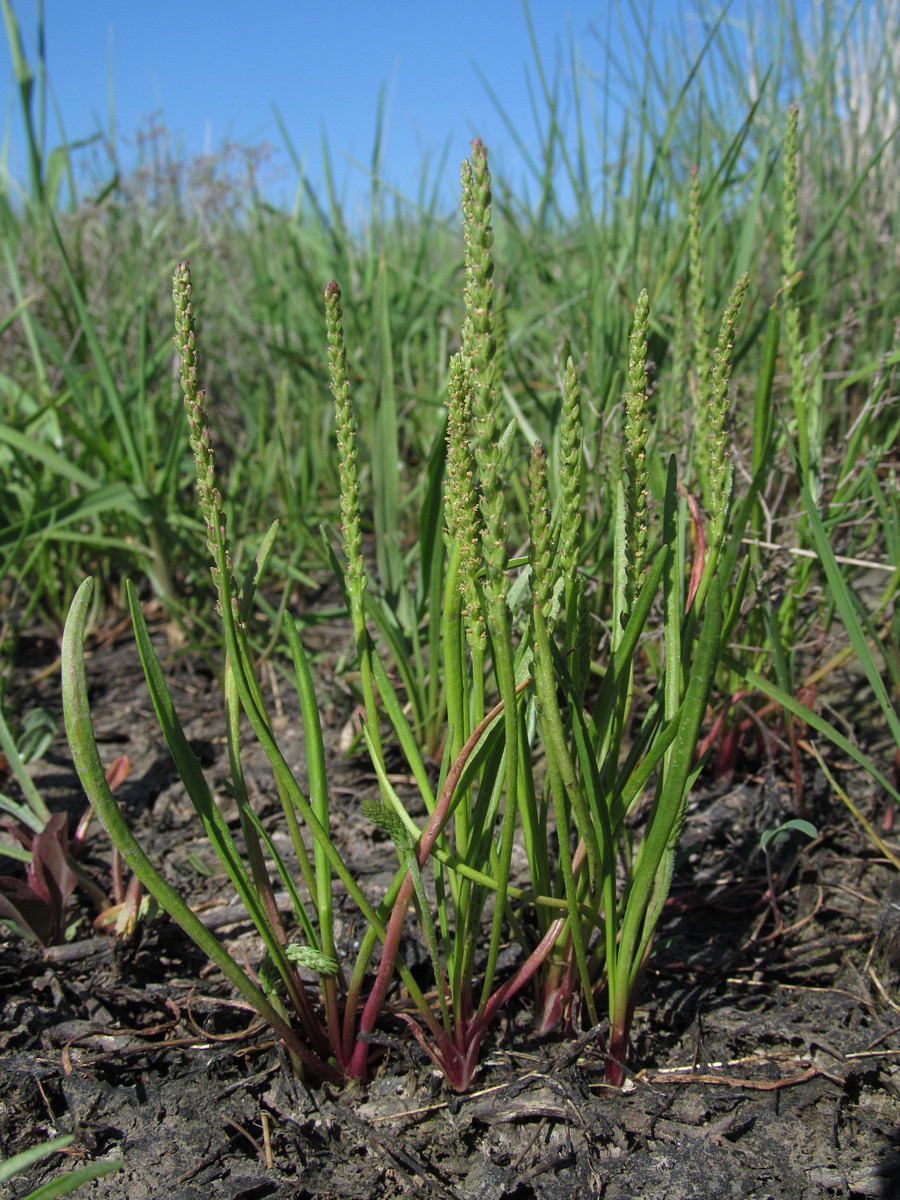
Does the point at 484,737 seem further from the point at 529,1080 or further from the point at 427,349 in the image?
the point at 427,349

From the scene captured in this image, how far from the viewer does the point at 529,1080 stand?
0.87 meters

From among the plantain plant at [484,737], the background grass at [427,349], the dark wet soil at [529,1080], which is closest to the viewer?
the plantain plant at [484,737]

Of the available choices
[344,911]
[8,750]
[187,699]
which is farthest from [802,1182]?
[187,699]

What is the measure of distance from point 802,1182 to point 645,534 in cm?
65

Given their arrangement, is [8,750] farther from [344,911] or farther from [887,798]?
[887,798]

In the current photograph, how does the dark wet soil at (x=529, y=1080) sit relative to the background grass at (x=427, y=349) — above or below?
below

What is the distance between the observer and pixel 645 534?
763 mm

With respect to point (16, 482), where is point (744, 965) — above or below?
below

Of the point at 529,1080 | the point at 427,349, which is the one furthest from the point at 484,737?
the point at 427,349

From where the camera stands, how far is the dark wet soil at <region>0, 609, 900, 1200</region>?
80 centimetres

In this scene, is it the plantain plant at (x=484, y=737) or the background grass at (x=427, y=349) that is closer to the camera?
the plantain plant at (x=484, y=737)

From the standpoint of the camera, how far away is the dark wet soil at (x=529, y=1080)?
80cm

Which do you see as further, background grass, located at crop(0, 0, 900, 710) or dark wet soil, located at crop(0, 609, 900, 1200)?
background grass, located at crop(0, 0, 900, 710)

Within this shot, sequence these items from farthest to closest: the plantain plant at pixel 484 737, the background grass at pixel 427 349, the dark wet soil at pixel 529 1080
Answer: the background grass at pixel 427 349, the dark wet soil at pixel 529 1080, the plantain plant at pixel 484 737
